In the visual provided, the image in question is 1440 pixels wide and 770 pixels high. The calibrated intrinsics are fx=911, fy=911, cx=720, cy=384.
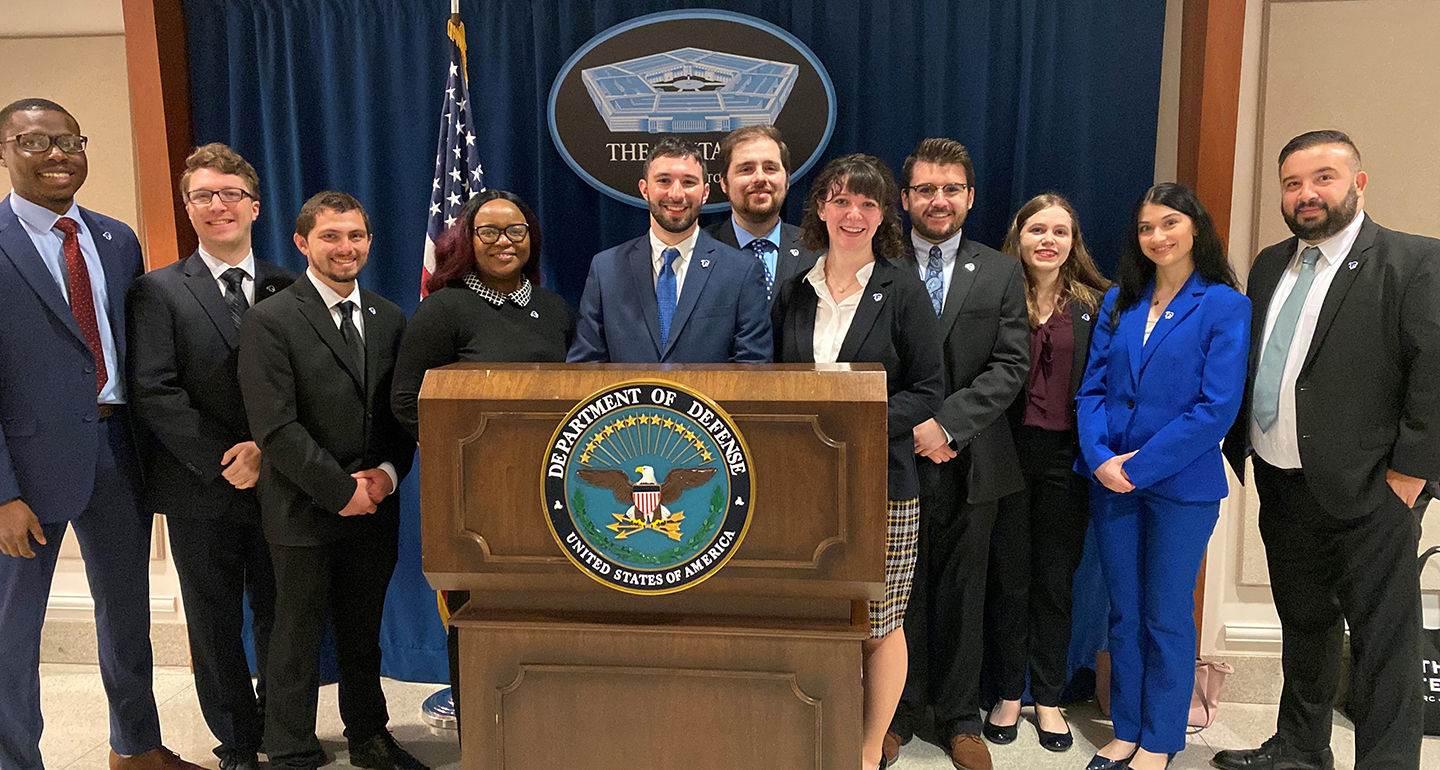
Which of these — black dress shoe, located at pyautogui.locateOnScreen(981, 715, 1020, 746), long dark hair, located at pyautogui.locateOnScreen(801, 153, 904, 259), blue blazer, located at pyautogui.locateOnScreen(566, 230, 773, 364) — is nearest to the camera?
long dark hair, located at pyautogui.locateOnScreen(801, 153, 904, 259)

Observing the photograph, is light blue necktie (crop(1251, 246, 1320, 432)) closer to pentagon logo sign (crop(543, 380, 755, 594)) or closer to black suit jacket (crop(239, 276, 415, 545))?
pentagon logo sign (crop(543, 380, 755, 594))

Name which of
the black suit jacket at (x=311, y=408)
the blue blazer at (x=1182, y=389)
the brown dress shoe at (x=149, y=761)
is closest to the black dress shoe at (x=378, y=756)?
the brown dress shoe at (x=149, y=761)

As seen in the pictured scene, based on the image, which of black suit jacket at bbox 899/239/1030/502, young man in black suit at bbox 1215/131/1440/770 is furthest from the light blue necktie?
black suit jacket at bbox 899/239/1030/502

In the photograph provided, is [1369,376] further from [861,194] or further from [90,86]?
[90,86]

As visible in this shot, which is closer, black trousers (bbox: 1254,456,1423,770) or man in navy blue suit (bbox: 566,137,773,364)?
man in navy blue suit (bbox: 566,137,773,364)

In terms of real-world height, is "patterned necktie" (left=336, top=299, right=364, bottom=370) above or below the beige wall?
below

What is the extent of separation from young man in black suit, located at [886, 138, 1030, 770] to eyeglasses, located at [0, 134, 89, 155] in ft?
7.43

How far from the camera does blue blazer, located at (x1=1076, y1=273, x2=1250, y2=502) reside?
246 cm

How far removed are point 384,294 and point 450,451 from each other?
7.35ft

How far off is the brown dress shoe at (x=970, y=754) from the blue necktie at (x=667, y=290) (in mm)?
1581

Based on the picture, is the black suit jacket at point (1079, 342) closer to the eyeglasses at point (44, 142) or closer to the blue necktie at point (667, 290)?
the blue necktie at point (667, 290)

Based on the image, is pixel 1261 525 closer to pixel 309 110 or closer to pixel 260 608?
pixel 260 608

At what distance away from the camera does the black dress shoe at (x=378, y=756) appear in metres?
2.74

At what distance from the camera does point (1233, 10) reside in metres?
2.95
